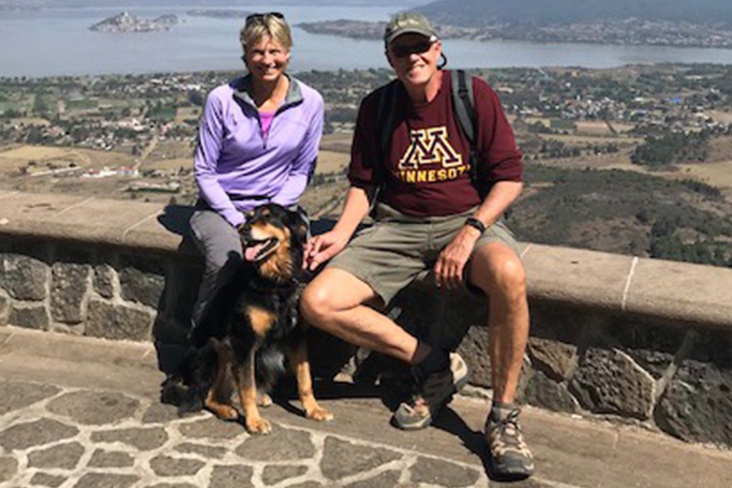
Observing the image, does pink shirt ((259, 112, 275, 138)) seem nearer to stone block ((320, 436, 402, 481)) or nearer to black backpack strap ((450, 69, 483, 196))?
black backpack strap ((450, 69, 483, 196))

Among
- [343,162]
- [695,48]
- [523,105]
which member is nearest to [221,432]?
[343,162]

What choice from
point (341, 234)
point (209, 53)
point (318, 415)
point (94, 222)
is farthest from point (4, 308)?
point (209, 53)

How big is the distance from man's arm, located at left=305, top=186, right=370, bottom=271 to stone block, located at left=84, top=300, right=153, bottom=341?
1377mm

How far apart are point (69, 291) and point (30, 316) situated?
31cm

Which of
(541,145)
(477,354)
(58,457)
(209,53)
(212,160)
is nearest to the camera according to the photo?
(58,457)

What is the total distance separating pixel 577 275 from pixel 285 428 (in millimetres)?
1464

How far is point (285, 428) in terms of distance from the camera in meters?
3.70

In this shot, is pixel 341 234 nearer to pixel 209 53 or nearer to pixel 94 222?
pixel 94 222

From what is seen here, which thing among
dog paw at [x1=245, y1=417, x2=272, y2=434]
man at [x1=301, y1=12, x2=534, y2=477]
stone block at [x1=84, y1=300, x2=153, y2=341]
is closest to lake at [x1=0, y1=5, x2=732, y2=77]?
stone block at [x1=84, y1=300, x2=153, y2=341]

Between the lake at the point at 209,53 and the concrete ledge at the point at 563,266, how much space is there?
7417cm

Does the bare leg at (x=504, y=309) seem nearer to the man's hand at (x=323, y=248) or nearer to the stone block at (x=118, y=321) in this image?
the man's hand at (x=323, y=248)

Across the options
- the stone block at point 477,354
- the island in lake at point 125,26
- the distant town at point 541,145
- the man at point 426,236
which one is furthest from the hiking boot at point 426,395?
the island in lake at point 125,26

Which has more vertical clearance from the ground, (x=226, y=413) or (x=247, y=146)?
(x=247, y=146)

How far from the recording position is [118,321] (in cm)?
464
